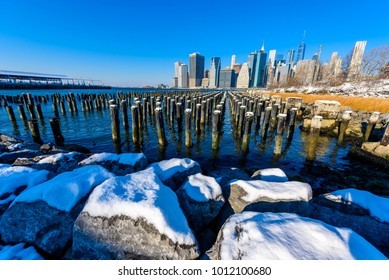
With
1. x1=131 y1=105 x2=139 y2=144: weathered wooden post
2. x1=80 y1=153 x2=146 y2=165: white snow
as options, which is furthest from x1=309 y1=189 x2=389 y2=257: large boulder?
x1=131 y1=105 x2=139 y2=144: weathered wooden post

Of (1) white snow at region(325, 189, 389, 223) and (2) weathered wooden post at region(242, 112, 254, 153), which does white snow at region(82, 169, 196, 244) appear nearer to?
(1) white snow at region(325, 189, 389, 223)

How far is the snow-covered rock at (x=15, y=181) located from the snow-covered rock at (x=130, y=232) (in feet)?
7.36

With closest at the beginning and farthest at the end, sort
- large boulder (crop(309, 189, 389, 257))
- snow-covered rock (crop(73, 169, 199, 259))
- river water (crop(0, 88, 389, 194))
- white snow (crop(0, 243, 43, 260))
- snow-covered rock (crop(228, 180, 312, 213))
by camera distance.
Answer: snow-covered rock (crop(73, 169, 199, 259)) → white snow (crop(0, 243, 43, 260)) → large boulder (crop(309, 189, 389, 257)) → snow-covered rock (crop(228, 180, 312, 213)) → river water (crop(0, 88, 389, 194))

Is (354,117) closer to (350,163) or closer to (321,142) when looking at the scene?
(321,142)

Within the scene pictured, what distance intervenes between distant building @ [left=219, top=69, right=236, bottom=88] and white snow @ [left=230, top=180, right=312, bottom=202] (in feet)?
673

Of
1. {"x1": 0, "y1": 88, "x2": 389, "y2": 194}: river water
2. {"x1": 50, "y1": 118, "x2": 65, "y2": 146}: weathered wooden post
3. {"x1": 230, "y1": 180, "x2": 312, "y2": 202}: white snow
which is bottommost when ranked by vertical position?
{"x1": 0, "y1": 88, "x2": 389, "y2": 194}: river water

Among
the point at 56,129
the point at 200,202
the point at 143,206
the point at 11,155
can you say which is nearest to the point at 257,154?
the point at 200,202

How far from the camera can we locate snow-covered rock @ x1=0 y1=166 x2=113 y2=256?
98.5 inches

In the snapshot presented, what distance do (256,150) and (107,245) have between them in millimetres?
9720

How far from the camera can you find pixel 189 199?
128 inches

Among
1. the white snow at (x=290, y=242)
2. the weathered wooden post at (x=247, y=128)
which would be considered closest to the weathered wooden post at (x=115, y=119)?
the weathered wooden post at (x=247, y=128)

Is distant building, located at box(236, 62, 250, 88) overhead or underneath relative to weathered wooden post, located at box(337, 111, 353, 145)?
overhead

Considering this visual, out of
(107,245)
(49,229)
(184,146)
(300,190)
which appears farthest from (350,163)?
(49,229)

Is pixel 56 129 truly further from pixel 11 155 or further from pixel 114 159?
pixel 114 159
